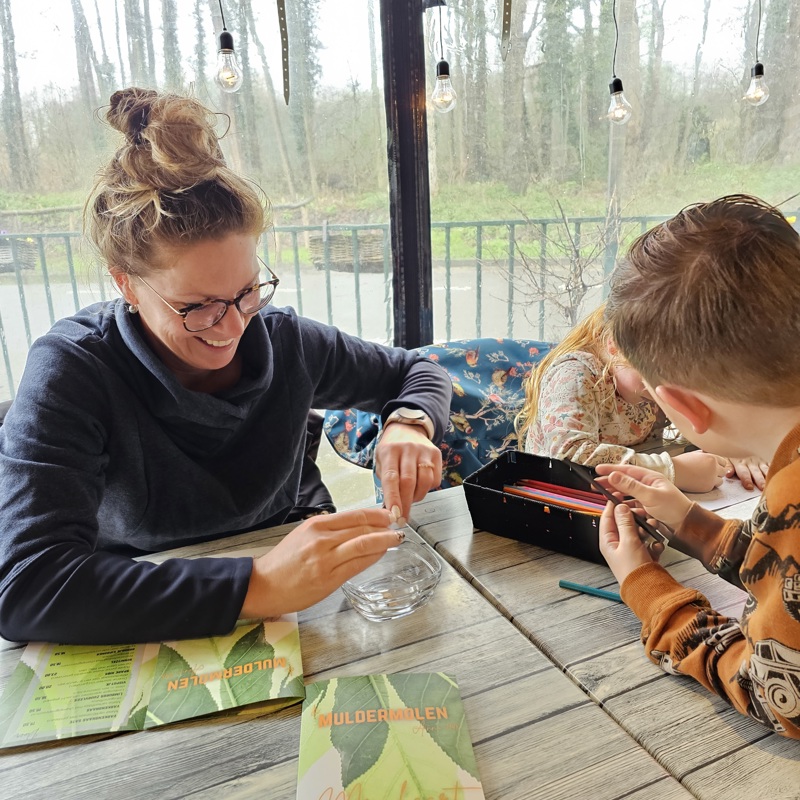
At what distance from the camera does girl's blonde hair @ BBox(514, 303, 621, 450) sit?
5.57 feet

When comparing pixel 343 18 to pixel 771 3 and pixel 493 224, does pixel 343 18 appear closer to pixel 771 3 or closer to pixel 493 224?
pixel 493 224

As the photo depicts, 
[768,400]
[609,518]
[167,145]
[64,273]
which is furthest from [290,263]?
[768,400]

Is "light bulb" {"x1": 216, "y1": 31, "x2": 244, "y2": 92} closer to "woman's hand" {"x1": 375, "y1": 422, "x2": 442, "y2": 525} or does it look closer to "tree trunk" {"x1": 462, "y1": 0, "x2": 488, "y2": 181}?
"tree trunk" {"x1": 462, "y1": 0, "x2": 488, "y2": 181}

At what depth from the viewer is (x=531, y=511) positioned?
40.9 inches

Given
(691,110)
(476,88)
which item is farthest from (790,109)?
(476,88)

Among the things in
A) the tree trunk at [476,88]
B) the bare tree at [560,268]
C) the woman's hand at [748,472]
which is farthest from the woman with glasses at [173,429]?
the bare tree at [560,268]

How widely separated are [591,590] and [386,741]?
1.26ft

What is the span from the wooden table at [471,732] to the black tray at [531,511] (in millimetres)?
166

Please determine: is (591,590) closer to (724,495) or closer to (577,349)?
(724,495)

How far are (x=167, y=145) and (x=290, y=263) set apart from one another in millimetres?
1480

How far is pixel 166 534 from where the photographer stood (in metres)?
1.27

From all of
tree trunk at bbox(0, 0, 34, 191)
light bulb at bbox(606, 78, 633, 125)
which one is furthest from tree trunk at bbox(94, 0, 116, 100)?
light bulb at bbox(606, 78, 633, 125)

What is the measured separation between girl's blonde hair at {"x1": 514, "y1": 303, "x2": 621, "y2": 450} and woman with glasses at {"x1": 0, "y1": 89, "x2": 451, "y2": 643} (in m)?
0.38

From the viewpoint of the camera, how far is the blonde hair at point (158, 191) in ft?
3.58
